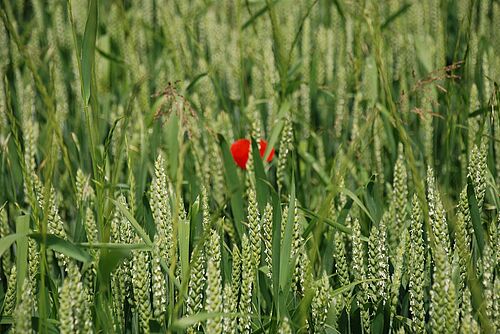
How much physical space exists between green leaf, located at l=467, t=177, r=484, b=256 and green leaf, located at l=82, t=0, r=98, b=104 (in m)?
0.62

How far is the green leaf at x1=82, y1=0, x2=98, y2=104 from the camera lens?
1255mm

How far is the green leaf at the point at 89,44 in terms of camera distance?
1.25 metres

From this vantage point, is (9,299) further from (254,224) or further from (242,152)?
(242,152)

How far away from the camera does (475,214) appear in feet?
4.52

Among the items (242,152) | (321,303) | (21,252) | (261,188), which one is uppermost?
(242,152)

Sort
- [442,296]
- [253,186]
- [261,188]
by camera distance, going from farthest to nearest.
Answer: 1. [253,186]
2. [261,188]
3. [442,296]

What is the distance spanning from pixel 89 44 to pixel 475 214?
675 millimetres

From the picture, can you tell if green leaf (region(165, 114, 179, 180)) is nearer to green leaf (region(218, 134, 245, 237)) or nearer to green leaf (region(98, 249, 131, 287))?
green leaf (region(218, 134, 245, 237))

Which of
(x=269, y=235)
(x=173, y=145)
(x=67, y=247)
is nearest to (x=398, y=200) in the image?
(x=269, y=235)

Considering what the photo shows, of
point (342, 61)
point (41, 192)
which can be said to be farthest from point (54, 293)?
point (342, 61)

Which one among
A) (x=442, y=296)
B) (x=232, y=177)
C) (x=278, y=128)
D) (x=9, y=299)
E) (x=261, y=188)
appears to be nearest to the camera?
(x=442, y=296)

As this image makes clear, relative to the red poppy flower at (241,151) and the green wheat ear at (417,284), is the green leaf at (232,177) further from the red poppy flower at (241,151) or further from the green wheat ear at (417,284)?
the green wheat ear at (417,284)

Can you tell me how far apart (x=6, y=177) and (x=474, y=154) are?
3.57 ft

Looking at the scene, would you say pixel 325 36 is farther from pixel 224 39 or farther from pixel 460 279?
pixel 460 279
